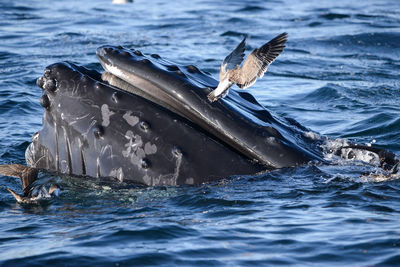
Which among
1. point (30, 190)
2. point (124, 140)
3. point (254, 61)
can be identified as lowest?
point (30, 190)

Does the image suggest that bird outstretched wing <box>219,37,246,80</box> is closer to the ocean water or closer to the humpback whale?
the humpback whale

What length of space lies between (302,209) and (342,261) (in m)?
0.99

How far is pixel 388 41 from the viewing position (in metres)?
15.1

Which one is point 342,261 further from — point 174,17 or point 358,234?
point 174,17

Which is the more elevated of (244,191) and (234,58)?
(234,58)

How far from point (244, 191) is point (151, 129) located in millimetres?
818

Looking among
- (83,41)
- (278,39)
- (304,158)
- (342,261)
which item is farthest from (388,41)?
(342,261)

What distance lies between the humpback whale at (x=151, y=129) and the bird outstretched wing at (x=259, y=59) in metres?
1.14

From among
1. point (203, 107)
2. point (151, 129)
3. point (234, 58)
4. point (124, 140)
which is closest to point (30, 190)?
point (124, 140)

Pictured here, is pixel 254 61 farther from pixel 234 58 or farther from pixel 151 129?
pixel 151 129

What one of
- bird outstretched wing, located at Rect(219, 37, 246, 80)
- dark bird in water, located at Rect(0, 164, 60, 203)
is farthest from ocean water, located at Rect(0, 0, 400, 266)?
bird outstretched wing, located at Rect(219, 37, 246, 80)

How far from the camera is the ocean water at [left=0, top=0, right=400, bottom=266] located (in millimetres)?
4191

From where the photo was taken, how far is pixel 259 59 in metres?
6.45

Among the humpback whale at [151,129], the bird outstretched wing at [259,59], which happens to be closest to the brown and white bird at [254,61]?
the bird outstretched wing at [259,59]
